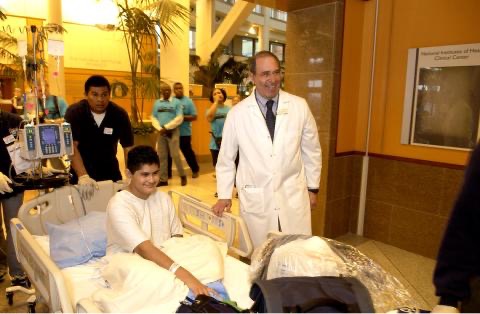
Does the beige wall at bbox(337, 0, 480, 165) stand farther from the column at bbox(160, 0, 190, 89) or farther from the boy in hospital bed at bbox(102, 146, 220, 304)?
the column at bbox(160, 0, 190, 89)

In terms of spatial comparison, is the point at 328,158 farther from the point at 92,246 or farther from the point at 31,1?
the point at 31,1

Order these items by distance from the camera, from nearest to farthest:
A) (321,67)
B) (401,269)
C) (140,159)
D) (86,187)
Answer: (140,159), (86,187), (401,269), (321,67)

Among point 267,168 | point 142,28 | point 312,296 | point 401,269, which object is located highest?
point 142,28

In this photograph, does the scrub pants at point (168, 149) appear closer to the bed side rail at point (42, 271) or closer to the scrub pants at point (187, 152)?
the scrub pants at point (187, 152)

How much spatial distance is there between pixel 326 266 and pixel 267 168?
3.20ft

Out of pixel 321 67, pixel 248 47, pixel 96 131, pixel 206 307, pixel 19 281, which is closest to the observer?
pixel 206 307

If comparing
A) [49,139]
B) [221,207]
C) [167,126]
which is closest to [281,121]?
[221,207]

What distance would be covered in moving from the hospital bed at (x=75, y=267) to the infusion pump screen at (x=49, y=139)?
0.88 feet

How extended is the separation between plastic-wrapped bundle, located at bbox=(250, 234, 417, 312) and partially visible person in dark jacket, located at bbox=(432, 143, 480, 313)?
460mm

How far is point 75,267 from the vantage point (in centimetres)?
211

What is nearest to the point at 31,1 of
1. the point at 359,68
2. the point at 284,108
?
the point at 359,68

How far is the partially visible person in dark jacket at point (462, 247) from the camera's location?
85 cm

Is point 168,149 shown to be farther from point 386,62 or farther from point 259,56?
point 259,56

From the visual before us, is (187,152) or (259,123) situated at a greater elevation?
(259,123)
